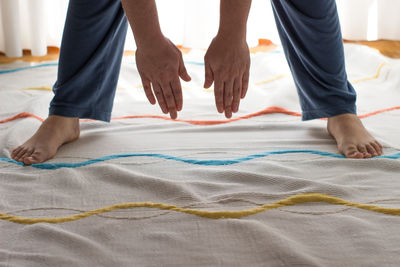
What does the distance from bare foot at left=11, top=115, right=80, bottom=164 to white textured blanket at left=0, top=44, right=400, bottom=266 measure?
2 centimetres

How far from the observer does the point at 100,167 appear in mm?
987

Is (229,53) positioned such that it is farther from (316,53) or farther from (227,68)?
(316,53)

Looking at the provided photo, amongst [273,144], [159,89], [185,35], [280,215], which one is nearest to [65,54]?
[159,89]

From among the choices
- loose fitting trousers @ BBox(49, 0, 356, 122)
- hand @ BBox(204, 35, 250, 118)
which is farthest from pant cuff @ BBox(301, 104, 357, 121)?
hand @ BBox(204, 35, 250, 118)

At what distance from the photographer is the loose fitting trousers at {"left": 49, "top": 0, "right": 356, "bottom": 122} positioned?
3.59 feet

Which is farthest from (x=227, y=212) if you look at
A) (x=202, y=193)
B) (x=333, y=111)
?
(x=333, y=111)

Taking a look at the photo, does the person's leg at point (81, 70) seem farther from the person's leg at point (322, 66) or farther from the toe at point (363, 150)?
the toe at point (363, 150)

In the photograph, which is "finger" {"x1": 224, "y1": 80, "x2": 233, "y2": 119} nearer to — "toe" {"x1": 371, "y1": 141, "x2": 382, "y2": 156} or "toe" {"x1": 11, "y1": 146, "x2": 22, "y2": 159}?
"toe" {"x1": 371, "y1": 141, "x2": 382, "y2": 156}

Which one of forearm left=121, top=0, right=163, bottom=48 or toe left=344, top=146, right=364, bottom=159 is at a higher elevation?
forearm left=121, top=0, right=163, bottom=48

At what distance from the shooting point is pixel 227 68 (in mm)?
967

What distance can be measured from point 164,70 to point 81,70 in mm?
264

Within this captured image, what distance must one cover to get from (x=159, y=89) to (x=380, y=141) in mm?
504

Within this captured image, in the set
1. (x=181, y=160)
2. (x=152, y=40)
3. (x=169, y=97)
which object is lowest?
(x=181, y=160)

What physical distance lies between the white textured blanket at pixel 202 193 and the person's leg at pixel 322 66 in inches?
2.0
